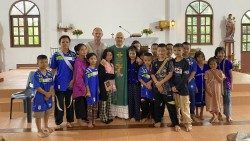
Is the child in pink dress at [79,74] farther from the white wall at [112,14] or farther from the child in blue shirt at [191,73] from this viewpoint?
the white wall at [112,14]

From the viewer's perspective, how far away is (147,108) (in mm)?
5871

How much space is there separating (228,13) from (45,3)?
6.60m

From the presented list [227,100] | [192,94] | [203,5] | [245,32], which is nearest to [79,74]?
[192,94]

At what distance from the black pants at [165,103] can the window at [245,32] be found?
9278 mm

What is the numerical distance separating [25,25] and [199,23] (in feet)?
20.9

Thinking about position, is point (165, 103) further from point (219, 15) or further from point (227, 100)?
point (219, 15)

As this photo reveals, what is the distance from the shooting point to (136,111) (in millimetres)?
5848

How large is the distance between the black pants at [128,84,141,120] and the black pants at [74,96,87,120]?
2.37ft

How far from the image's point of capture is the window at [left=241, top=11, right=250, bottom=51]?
1370 centimetres

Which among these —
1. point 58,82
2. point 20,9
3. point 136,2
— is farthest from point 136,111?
point 20,9

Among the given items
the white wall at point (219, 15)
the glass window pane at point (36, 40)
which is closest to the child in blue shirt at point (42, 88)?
the glass window pane at point (36, 40)

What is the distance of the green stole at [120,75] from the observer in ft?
18.8

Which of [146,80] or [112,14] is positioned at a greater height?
[112,14]

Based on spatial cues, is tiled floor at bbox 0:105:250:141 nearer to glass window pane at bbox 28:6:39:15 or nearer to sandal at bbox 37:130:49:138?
sandal at bbox 37:130:49:138
